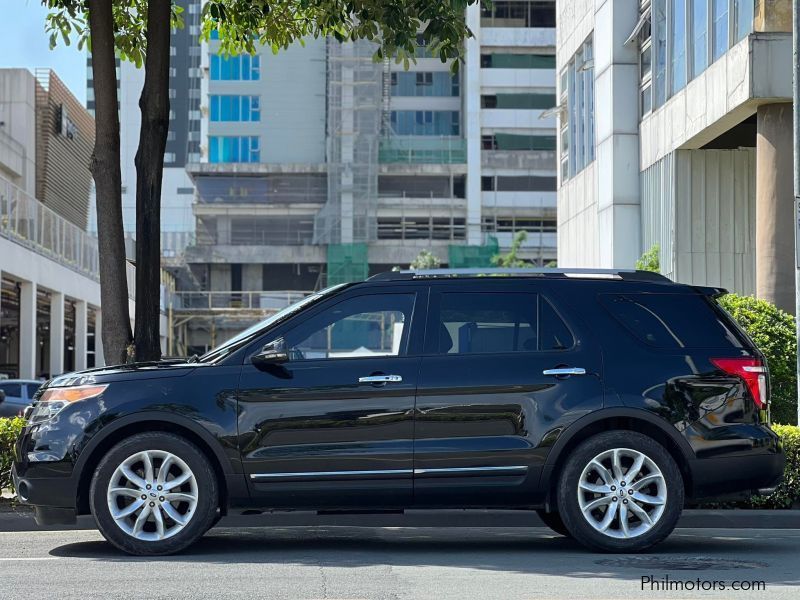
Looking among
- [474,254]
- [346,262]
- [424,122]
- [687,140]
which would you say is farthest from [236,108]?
[687,140]

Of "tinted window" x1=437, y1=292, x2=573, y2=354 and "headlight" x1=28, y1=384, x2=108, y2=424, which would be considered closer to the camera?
"headlight" x1=28, y1=384, x2=108, y2=424

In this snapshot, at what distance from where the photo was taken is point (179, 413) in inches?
354

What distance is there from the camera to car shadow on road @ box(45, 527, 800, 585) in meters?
8.57

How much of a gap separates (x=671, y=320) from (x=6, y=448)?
6.01 meters

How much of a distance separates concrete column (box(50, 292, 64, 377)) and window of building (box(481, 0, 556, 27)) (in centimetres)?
5641

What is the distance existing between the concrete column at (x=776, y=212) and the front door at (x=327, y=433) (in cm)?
1366

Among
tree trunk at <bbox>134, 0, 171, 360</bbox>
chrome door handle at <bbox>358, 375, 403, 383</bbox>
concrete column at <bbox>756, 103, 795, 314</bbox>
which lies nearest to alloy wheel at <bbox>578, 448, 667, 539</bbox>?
chrome door handle at <bbox>358, 375, 403, 383</bbox>

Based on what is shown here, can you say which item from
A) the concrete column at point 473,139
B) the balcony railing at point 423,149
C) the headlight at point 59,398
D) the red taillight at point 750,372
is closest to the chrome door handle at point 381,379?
the headlight at point 59,398

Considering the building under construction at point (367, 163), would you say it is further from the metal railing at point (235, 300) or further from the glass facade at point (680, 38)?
→ the glass facade at point (680, 38)

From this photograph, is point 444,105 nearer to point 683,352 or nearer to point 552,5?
point 552,5

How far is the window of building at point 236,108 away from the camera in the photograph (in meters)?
94.4

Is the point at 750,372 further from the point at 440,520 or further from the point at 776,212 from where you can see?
the point at 776,212

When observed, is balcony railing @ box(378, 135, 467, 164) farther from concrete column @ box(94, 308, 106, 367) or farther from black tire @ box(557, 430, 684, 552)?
black tire @ box(557, 430, 684, 552)

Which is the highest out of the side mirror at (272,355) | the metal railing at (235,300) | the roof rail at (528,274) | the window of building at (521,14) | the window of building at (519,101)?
the window of building at (521,14)
